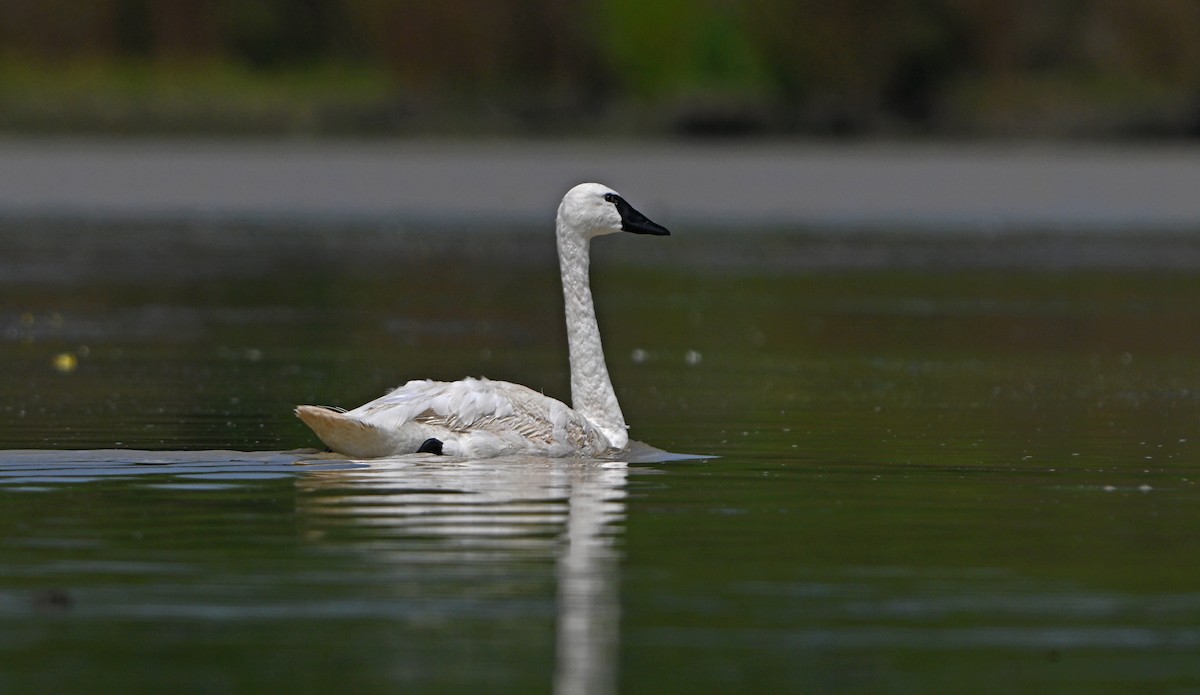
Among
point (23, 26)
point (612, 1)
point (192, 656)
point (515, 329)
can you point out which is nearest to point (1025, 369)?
point (515, 329)

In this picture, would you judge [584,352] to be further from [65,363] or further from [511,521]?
[65,363]

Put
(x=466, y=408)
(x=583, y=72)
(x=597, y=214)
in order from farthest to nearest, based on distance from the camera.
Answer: (x=583, y=72)
(x=597, y=214)
(x=466, y=408)

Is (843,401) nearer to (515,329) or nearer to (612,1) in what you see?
(515,329)

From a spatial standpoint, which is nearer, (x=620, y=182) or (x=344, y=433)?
(x=344, y=433)

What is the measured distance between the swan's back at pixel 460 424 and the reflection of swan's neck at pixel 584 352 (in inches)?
15.7

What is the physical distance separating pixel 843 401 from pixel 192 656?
26.2 ft

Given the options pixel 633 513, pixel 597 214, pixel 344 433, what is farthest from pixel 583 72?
pixel 633 513

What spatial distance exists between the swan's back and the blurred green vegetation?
43689 mm

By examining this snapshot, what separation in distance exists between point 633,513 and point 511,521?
0.55 meters

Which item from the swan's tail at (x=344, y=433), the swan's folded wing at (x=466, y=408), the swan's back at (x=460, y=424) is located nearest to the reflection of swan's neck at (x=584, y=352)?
the swan's back at (x=460, y=424)

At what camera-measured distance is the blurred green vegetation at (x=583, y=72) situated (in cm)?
5656

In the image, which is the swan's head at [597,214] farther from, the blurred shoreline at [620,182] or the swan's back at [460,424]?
the blurred shoreline at [620,182]

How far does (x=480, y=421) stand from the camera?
11250mm

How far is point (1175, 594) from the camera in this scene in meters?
8.01
